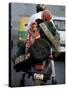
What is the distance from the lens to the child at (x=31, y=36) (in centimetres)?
198

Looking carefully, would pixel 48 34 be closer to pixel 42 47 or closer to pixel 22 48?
pixel 42 47

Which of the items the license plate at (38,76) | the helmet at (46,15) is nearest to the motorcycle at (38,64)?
the license plate at (38,76)

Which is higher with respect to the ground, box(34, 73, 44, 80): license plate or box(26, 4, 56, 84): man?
box(26, 4, 56, 84): man

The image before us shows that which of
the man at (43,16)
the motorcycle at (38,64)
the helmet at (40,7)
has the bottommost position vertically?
the motorcycle at (38,64)

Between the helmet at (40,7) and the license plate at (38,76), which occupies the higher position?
the helmet at (40,7)

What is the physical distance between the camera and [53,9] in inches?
80.4

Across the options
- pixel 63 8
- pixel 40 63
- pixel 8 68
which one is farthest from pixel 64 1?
pixel 8 68

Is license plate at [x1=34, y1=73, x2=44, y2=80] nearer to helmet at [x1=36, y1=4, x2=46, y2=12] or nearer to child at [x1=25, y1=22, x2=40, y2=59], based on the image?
child at [x1=25, y1=22, x2=40, y2=59]

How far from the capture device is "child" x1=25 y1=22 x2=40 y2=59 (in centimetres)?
198

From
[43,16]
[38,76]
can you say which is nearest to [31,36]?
[43,16]

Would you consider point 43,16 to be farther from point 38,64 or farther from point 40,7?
point 38,64

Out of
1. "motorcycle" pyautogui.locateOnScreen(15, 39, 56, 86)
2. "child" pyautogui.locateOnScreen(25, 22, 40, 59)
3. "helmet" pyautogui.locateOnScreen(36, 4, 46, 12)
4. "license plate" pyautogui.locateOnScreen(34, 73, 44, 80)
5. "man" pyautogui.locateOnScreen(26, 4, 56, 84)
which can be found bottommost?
"license plate" pyautogui.locateOnScreen(34, 73, 44, 80)

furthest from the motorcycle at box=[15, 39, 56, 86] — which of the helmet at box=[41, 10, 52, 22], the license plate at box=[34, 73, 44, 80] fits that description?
the helmet at box=[41, 10, 52, 22]

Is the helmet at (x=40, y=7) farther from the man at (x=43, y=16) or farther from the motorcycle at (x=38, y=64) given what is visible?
the motorcycle at (x=38, y=64)
